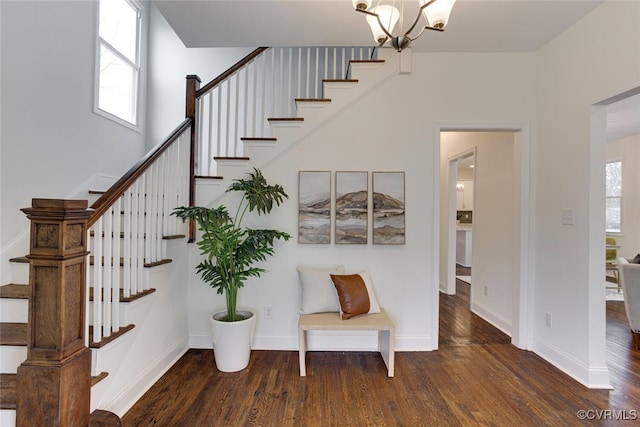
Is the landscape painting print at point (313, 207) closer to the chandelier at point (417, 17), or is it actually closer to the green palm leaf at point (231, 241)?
the green palm leaf at point (231, 241)

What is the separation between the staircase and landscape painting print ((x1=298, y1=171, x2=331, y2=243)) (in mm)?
371

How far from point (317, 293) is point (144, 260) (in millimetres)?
1424

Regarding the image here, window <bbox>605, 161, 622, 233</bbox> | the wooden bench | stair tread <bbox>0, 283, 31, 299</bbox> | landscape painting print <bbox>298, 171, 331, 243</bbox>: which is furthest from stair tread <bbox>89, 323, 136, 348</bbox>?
window <bbox>605, 161, 622, 233</bbox>

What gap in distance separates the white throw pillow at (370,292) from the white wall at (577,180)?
1555 millimetres

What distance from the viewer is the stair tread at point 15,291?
1.93m

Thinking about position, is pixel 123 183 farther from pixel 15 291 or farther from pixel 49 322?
pixel 15 291

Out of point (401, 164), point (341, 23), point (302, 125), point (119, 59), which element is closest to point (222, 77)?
point (302, 125)

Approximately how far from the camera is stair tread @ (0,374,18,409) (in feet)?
4.80

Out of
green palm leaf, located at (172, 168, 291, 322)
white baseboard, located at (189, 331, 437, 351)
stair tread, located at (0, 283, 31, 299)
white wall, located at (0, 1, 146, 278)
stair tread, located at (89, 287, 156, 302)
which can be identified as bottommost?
white baseboard, located at (189, 331, 437, 351)

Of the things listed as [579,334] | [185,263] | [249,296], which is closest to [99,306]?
[185,263]

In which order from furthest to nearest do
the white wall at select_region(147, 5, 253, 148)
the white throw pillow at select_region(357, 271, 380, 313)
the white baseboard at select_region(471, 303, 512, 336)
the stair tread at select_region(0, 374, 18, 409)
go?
the white wall at select_region(147, 5, 253, 148) → the white baseboard at select_region(471, 303, 512, 336) → the white throw pillow at select_region(357, 271, 380, 313) → the stair tread at select_region(0, 374, 18, 409)

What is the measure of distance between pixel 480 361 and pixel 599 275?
116 cm

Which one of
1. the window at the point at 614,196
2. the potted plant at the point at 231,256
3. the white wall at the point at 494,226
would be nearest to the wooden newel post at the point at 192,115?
the potted plant at the point at 231,256

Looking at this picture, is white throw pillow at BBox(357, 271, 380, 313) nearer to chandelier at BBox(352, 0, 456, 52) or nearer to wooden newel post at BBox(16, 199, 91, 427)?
chandelier at BBox(352, 0, 456, 52)
